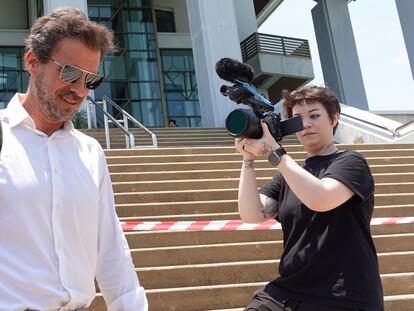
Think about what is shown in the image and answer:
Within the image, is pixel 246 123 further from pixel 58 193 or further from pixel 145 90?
pixel 145 90

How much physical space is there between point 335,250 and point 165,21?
76.1ft

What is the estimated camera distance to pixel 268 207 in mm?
2545

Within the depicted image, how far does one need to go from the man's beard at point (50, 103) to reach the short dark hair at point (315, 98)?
3.67ft

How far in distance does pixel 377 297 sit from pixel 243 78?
1028 millimetres

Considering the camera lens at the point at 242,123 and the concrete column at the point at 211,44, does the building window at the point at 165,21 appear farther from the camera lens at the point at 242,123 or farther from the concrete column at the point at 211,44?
the camera lens at the point at 242,123

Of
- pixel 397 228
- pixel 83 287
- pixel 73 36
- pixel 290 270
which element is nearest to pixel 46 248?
pixel 83 287

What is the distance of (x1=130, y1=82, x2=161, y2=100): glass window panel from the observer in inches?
879

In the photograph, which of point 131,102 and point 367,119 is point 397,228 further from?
point 131,102

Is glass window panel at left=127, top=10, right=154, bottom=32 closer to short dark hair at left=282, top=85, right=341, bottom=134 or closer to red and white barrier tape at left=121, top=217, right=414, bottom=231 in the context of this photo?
red and white barrier tape at left=121, top=217, right=414, bottom=231

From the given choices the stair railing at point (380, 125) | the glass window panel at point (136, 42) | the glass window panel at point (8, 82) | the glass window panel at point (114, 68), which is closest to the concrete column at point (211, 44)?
the stair railing at point (380, 125)

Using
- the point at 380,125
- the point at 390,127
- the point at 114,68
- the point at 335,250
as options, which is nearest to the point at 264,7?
the point at 114,68

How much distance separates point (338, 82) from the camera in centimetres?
2361

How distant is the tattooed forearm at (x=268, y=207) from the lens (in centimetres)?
253

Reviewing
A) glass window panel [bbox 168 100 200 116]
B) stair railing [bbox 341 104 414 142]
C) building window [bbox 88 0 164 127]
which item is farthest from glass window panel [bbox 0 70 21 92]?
stair railing [bbox 341 104 414 142]
